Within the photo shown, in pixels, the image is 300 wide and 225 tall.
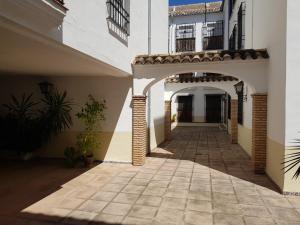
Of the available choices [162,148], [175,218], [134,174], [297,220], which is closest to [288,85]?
[297,220]

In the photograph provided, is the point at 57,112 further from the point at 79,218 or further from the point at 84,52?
the point at 79,218

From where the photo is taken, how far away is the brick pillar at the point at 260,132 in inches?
251

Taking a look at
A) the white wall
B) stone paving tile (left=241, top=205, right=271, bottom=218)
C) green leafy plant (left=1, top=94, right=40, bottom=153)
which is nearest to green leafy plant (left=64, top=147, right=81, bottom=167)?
green leafy plant (left=1, top=94, right=40, bottom=153)

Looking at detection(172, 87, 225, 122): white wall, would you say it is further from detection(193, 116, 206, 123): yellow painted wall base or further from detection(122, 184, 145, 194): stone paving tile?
detection(122, 184, 145, 194): stone paving tile

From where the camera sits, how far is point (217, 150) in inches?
395

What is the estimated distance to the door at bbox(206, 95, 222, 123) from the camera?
842 inches

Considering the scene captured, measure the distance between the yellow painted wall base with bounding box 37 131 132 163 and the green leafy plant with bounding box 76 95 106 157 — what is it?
256 millimetres

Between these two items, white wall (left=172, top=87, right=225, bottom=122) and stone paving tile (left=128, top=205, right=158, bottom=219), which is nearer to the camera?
stone paving tile (left=128, top=205, right=158, bottom=219)

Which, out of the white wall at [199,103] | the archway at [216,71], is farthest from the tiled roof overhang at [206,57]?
the white wall at [199,103]

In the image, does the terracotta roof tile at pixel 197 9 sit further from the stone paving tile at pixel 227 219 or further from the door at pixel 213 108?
the stone paving tile at pixel 227 219

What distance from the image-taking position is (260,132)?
6.46m

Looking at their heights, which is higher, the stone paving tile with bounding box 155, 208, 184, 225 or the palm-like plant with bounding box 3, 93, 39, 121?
the palm-like plant with bounding box 3, 93, 39, 121

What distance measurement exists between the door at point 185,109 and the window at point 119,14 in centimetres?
1580

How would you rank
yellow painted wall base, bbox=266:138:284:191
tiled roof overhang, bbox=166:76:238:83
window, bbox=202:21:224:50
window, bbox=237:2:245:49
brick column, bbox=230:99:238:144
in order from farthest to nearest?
window, bbox=202:21:224:50 < tiled roof overhang, bbox=166:76:238:83 < brick column, bbox=230:99:238:144 < window, bbox=237:2:245:49 < yellow painted wall base, bbox=266:138:284:191
